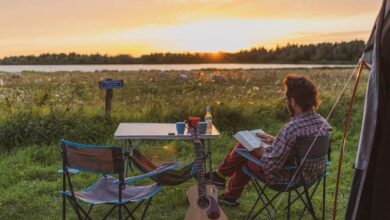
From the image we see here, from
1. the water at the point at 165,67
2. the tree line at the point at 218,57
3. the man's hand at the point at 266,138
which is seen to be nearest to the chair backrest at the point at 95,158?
the man's hand at the point at 266,138

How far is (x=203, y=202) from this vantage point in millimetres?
3785

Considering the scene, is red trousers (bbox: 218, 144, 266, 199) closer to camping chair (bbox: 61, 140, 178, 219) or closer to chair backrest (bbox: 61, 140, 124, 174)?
camping chair (bbox: 61, 140, 178, 219)

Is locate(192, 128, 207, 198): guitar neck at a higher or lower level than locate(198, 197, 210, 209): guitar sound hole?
higher

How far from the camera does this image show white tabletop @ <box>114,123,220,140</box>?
4195 mm

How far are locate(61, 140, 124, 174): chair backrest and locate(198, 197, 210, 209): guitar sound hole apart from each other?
2.56 ft

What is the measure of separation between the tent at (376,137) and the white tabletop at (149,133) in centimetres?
148

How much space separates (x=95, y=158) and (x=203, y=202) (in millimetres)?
942

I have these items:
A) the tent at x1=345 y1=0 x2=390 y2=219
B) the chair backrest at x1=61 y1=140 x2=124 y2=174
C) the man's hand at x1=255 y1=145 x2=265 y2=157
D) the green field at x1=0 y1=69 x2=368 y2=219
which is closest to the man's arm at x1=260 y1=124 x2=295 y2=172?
the man's hand at x1=255 y1=145 x2=265 y2=157

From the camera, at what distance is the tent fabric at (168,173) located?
3.73 m

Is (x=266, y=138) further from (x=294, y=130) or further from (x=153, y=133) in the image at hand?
(x=153, y=133)

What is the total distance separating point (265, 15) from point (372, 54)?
5.52 metres

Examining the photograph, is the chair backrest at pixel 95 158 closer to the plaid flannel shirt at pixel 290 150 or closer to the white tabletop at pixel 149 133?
the white tabletop at pixel 149 133

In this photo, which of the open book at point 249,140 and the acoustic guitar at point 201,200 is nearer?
the acoustic guitar at point 201,200

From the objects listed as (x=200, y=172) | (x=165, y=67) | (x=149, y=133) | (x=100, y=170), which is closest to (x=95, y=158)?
(x=100, y=170)
